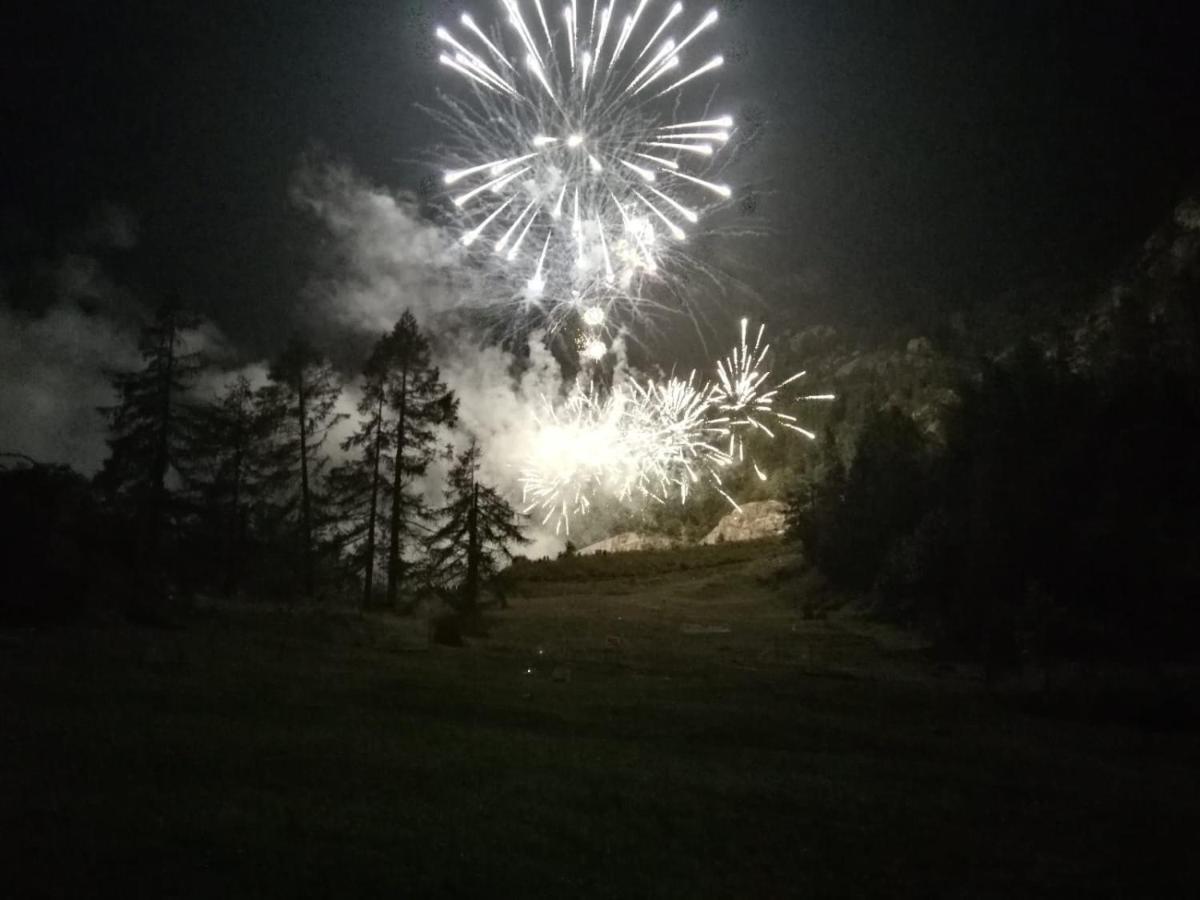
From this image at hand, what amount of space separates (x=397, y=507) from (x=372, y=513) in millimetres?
986

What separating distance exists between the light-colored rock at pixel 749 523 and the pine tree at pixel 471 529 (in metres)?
60.0

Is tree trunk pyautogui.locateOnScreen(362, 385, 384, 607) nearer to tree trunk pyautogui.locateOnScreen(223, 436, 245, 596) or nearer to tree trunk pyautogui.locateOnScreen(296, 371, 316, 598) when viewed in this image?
tree trunk pyautogui.locateOnScreen(296, 371, 316, 598)

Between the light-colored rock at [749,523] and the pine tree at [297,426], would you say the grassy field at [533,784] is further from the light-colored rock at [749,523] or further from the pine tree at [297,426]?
the light-colored rock at [749,523]

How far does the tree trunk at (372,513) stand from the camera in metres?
33.4

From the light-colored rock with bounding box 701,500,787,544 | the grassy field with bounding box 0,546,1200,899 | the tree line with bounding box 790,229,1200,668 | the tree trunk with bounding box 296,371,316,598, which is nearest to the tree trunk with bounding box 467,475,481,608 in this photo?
the tree trunk with bounding box 296,371,316,598

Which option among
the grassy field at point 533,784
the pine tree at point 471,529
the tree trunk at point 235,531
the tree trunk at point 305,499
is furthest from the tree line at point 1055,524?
the tree trunk at point 235,531

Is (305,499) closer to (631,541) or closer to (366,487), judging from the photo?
(366,487)

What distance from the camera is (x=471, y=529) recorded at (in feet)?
109

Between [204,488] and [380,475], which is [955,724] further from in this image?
[204,488]

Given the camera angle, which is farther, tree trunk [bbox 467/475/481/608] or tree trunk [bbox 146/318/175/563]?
tree trunk [bbox 467/475/481/608]

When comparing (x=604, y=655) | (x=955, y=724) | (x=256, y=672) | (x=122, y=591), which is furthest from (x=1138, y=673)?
(x=122, y=591)

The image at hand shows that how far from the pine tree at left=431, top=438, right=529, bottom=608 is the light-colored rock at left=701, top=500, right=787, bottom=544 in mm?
60000

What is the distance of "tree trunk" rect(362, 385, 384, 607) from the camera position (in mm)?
33375

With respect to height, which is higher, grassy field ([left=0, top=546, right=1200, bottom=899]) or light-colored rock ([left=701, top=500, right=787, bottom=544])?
light-colored rock ([left=701, top=500, right=787, bottom=544])
